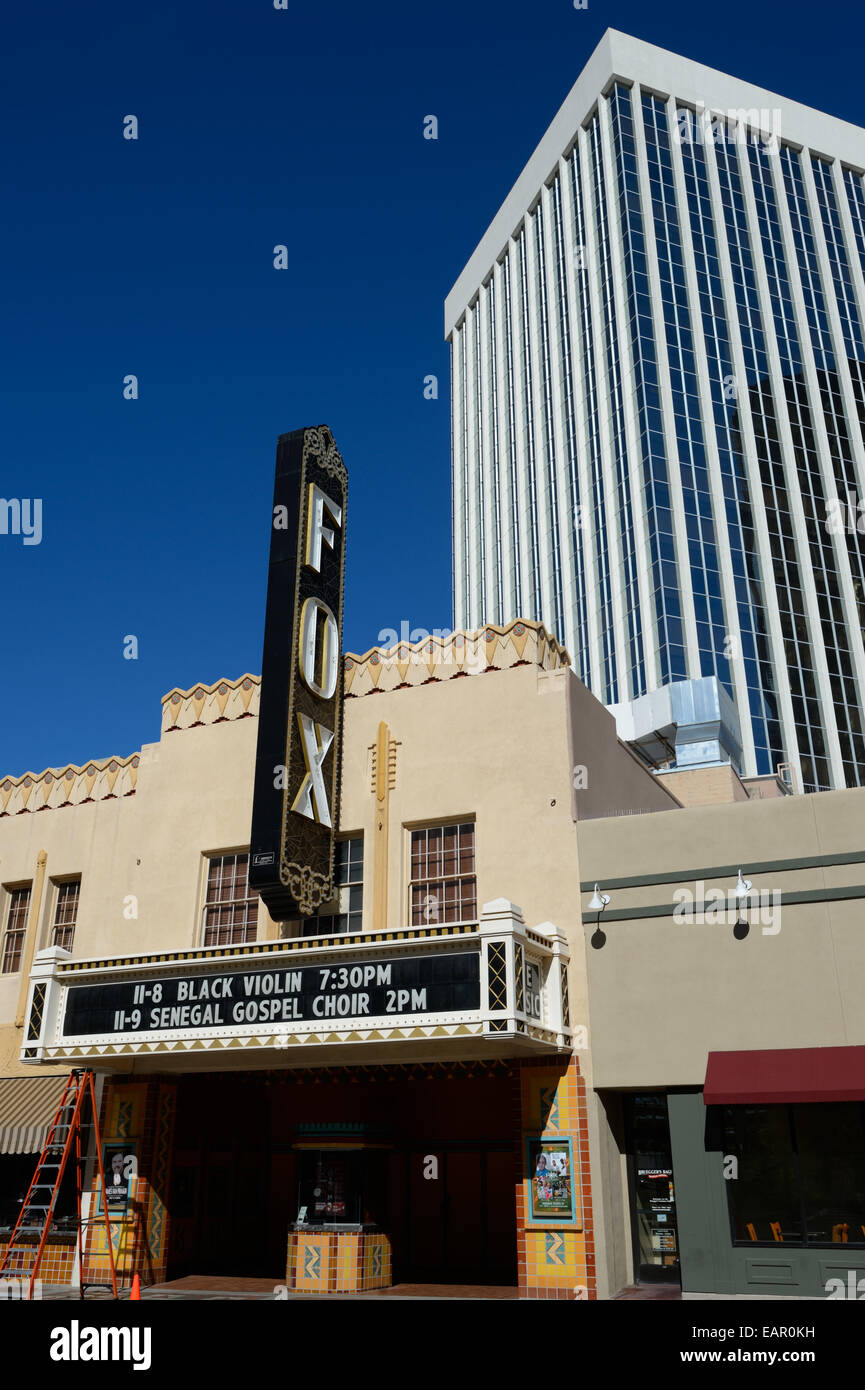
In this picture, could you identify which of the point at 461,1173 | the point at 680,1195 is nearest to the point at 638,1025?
the point at 680,1195

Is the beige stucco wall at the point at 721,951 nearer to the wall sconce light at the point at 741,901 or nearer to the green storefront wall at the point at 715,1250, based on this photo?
the wall sconce light at the point at 741,901

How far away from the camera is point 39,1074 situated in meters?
21.2

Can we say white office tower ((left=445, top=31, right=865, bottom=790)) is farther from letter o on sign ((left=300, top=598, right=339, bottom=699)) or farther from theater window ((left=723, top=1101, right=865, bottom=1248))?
theater window ((left=723, top=1101, right=865, bottom=1248))

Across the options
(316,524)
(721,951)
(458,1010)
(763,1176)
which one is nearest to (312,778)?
(316,524)

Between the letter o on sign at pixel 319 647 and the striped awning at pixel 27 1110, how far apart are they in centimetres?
896

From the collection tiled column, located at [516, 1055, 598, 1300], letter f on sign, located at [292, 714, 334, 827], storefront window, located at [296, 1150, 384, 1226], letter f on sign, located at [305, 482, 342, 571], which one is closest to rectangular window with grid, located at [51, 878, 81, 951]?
letter f on sign, located at [292, 714, 334, 827]

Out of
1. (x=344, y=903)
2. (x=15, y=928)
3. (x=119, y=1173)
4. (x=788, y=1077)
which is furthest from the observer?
(x=15, y=928)

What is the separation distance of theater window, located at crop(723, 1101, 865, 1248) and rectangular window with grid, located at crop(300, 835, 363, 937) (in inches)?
270

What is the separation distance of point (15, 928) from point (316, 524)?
1102 cm

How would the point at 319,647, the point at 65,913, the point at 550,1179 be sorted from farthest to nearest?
the point at 65,913, the point at 319,647, the point at 550,1179

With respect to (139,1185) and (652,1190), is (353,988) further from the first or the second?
(139,1185)

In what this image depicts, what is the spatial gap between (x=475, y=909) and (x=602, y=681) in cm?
5694

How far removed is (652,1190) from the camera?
55.0 feet
